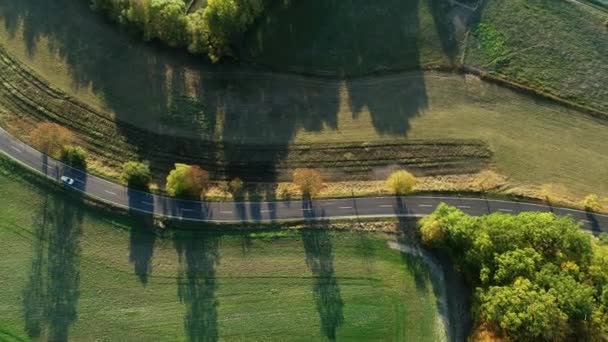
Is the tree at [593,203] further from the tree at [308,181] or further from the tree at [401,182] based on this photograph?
the tree at [308,181]

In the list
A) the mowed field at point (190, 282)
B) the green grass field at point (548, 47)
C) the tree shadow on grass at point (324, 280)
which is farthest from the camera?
the green grass field at point (548, 47)

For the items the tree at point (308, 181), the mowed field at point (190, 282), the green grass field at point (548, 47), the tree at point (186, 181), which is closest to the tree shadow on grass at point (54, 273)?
the mowed field at point (190, 282)

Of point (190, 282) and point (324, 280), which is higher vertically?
point (190, 282)

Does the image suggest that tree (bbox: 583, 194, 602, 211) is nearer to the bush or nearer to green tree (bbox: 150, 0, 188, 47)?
green tree (bbox: 150, 0, 188, 47)

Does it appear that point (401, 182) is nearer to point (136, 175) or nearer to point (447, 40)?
point (447, 40)

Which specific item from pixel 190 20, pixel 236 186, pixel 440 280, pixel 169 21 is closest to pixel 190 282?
pixel 236 186

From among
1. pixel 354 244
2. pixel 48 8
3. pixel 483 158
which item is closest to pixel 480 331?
pixel 354 244

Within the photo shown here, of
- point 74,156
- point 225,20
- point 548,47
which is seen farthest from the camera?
point 548,47

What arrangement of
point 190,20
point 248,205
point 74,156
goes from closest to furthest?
point 74,156 → point 248,205 → point 190,20
